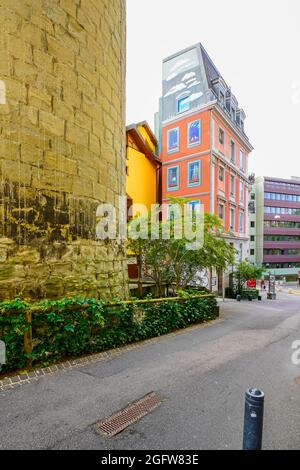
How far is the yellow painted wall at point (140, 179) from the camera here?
18555 mm

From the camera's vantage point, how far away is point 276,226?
52.2 m

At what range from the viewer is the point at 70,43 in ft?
20.4

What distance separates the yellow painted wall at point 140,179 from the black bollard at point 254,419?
662 inches

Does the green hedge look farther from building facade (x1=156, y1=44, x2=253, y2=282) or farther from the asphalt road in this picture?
building facade (x1=156, y1=44, x2=253, y2=282)

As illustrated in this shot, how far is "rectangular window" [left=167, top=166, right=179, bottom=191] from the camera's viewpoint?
21.9 m

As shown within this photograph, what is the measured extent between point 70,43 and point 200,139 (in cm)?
1587

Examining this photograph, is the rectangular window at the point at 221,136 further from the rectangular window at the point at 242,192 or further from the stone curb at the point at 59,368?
the stone curb at the point at 59,368

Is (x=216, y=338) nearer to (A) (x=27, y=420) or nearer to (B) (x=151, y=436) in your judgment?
(B) (x=151, y=436)

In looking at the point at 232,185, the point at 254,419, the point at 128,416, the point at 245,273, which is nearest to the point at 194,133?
the point at 232,185

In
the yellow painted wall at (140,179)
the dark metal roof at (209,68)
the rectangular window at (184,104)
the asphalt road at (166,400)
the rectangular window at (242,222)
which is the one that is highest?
the dark metal roof at (209,68)

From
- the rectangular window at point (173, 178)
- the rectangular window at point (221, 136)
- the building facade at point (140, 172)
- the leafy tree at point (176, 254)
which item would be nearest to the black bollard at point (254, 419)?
the leafy tree at point (176, 254)

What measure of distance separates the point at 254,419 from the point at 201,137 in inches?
815

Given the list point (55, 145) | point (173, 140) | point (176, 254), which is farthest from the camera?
point (173, 140)

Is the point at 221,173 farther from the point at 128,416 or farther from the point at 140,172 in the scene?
the point at 128,416
